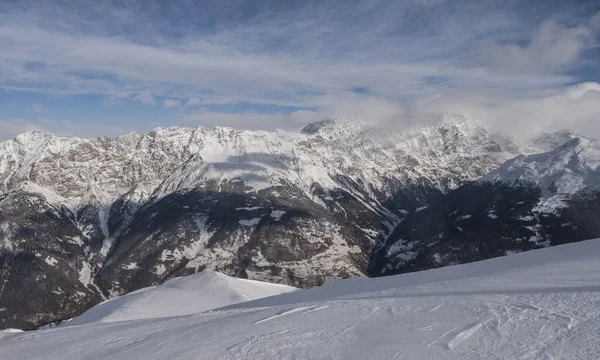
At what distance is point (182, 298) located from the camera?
240ft

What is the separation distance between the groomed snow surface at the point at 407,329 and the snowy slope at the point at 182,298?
35202 millimetres

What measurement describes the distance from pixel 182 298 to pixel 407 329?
60437 millimetres

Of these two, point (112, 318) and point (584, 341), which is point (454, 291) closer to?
point (584, 341)

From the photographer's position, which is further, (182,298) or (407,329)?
(182,298)

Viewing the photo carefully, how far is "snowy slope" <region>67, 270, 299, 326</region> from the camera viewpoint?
66312mm

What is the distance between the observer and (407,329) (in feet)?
60.7

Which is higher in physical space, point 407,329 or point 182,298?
point 407,329

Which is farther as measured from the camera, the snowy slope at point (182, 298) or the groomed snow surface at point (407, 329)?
the snowy slope at point (182, 298)

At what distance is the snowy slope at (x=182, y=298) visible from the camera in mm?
66312

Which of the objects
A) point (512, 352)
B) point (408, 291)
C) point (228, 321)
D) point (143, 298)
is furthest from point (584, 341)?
point (143, 298)

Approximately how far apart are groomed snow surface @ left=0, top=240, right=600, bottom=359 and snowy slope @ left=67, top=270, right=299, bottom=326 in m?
35.2

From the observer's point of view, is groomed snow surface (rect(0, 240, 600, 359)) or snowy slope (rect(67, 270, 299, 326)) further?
snowy slope (rect(67, 270, 299, 326))

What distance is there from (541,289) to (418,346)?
921 centimetres

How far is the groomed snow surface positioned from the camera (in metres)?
15.8
